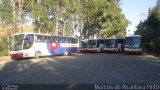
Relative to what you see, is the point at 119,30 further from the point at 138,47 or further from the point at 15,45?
the point at 15,45

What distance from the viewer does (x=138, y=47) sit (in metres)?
44.8

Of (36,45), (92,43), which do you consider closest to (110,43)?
(92,43)

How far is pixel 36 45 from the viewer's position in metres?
35.1

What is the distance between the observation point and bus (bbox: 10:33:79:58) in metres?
33.7

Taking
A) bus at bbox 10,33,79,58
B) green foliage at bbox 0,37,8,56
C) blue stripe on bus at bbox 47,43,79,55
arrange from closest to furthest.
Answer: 1. bus at bbox 10,33,79,58
2. blue stripe on bus at bbox 47,43,79,55
3. green foliage at bbox 0,37,8,56

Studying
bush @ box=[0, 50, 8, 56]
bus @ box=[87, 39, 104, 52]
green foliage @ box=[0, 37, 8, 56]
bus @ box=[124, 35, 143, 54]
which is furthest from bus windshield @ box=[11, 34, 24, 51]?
bus @ box=[87, 39, 104, 52]

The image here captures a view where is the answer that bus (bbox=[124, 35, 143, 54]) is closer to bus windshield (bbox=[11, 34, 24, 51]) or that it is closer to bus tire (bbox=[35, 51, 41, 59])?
bus tire (bbox=[35, 51, 41, 59])

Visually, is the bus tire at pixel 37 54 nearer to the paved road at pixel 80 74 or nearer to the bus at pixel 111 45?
the paved road at pixel 80 74

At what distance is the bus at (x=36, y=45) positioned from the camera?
3369 cm

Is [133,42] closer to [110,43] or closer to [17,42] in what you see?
[110,43]

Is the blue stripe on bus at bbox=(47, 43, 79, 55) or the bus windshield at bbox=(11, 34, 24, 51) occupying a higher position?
the bus windshield at bbox=(11, 34, 24, 51)

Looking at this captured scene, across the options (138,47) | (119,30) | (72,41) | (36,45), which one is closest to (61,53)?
(72,41)

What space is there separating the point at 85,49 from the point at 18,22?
48.2 feet

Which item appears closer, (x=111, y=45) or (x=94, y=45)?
(x=111, y=45)
